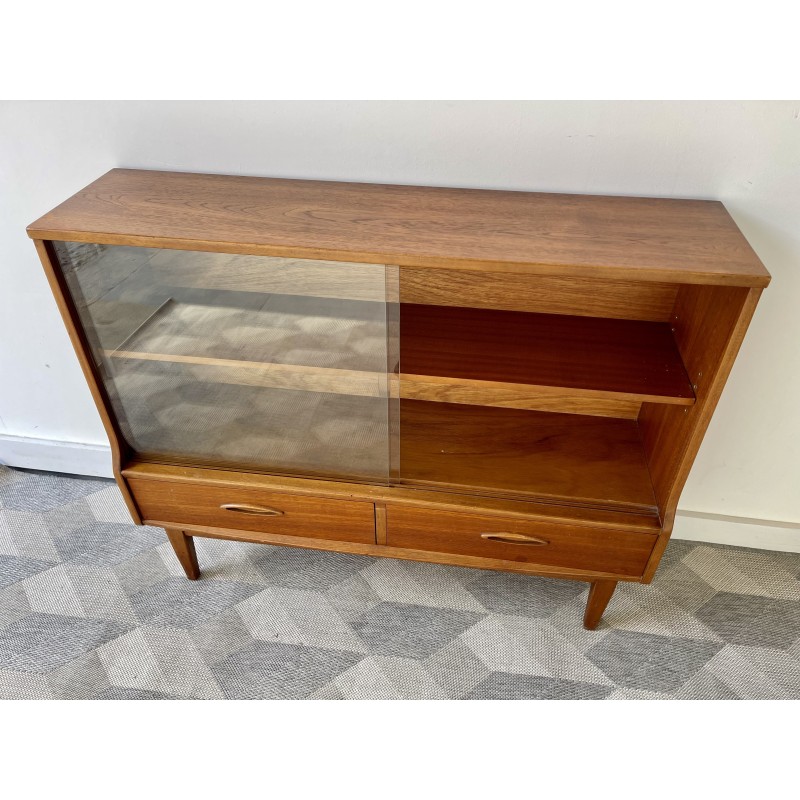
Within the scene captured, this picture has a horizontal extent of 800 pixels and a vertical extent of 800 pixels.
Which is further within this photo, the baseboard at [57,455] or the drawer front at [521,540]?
the baseboard at [57,455]

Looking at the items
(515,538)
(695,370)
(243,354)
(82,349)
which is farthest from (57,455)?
(695,370)

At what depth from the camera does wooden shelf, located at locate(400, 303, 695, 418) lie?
97 cm

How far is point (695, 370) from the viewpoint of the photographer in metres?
0.97

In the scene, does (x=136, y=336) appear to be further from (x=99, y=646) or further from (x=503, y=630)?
(x=503, y=630)

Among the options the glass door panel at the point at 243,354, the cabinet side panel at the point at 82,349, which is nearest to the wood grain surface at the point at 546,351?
the glass door panel at the point at 243,354

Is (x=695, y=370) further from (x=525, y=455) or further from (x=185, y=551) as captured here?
(x=185, y=551)

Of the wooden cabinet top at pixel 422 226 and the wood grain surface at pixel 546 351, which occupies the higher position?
the wooden cabinet top at pixel 422 226

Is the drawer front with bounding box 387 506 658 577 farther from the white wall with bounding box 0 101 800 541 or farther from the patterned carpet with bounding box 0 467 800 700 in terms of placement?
the white wall with bounding box 0 101 800 541

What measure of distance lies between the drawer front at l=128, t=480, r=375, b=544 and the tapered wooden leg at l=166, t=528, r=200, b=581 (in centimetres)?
7

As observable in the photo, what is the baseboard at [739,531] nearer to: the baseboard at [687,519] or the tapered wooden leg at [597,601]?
the baseboard at [687,519]

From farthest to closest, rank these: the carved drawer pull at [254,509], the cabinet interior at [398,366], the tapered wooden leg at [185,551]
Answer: the tapered wooden leg at [185,551] < the carved drawer pull at [254,509] < the cabinet interior at [398,366]

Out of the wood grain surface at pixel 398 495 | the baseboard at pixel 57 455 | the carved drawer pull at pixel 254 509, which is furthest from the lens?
the baseboard at pixel 57 455

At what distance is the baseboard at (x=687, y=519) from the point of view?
142 centimetres
